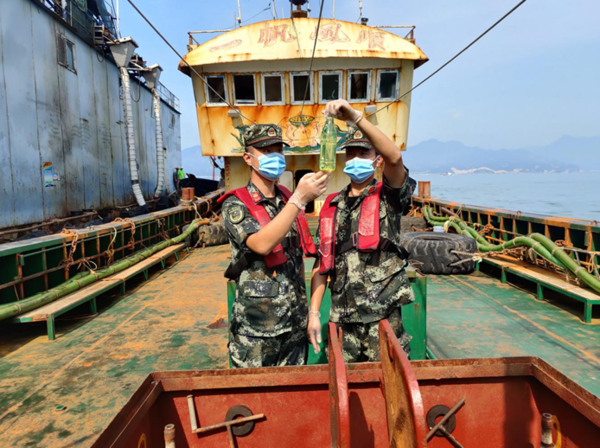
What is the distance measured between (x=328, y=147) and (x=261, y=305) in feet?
3.08

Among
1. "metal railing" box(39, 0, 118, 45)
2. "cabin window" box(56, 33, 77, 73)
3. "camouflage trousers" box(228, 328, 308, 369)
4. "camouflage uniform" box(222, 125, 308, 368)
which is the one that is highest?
"metal railing" box(39, 0, 118, 45)

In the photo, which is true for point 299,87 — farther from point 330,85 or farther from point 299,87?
point 330,85

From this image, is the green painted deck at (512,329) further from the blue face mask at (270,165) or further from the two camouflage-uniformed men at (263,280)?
the blue face mask at (270,165)

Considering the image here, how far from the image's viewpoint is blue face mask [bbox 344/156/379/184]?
2.24m

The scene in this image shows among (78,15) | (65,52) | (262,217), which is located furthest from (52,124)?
(262,217)

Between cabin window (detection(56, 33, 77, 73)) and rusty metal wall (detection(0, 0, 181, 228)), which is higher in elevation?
cabin window (detection(56, 33, 77, 73))

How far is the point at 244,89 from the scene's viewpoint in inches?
417

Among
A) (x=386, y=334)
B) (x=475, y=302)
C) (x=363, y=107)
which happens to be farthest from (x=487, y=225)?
(x=386, y=334)

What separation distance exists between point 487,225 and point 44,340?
769 centimetres

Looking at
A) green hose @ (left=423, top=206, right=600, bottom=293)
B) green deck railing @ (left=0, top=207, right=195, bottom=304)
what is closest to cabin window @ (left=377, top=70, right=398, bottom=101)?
green hose @ (left=423, top=206, right=600, bottom=293)

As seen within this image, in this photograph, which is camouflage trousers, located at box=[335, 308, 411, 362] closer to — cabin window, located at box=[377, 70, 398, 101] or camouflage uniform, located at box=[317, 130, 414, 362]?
camouflage uniform, located at box=[317, 130, 414, 362]

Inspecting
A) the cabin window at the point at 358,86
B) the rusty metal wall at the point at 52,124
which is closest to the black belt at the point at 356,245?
the cabin window at the point at 358,86

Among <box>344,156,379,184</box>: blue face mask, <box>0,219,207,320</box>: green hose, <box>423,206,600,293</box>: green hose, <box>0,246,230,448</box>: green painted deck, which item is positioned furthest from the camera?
<box>423,206,600,293</box>: green hose

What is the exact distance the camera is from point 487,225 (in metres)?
7.92
